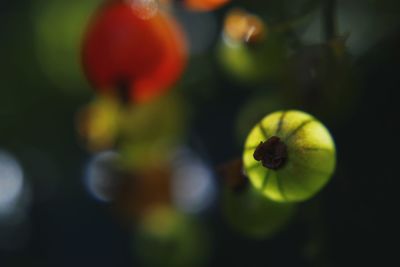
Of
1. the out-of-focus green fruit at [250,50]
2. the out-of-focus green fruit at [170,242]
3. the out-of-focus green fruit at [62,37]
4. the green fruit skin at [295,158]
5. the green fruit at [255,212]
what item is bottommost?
A: the green fruit skin at [295,158]

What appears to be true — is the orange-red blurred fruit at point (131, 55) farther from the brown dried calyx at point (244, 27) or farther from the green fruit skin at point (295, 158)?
the green fruit skin at point (295, 158)

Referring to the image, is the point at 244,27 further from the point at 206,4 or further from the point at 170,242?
the point at 170,242

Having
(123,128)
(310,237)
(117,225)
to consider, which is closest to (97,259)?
(117,225)

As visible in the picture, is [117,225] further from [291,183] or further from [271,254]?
[291,183]

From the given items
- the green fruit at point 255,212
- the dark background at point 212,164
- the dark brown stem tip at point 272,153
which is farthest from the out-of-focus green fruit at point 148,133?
the dark brown stem tip at point 272,153

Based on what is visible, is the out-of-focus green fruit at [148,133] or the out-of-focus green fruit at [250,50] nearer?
the out-of-focus green fruit at [250,50]

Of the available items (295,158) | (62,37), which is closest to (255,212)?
(295,158)
